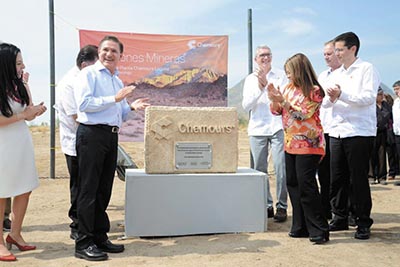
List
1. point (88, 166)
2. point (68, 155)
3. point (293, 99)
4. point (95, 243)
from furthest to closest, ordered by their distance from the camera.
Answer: point (68, 155) < point (293, 99) < point (95, 243) < point (88, 166)

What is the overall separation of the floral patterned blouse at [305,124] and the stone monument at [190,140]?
22.7 inches

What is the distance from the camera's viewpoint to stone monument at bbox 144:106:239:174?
3.83 meters

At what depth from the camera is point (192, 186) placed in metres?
3.86

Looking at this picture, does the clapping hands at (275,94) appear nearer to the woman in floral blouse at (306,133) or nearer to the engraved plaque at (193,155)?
the woman in floral blouse at (306,133)

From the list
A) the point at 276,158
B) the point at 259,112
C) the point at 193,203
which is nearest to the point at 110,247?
the point at 193,203

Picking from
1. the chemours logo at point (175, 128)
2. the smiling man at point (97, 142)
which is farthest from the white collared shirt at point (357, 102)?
the smiling man at point (97, 142)

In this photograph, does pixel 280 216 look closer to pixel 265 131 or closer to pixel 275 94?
pixel 265 131

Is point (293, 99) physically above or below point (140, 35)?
below

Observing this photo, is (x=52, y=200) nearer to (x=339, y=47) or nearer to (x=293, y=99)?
(x=293, y=99)

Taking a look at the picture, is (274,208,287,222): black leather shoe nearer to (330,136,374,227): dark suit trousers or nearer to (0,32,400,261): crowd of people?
(0,32,400,261): crowd of people

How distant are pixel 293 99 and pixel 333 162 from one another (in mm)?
832

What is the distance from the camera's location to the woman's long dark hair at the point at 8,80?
10.8 feet

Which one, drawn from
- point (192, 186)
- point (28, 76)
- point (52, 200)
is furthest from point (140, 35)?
point (192, 186)

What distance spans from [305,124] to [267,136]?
1.01m
